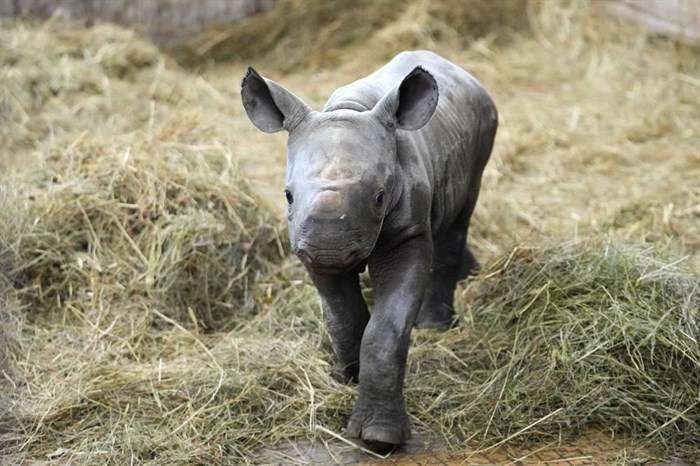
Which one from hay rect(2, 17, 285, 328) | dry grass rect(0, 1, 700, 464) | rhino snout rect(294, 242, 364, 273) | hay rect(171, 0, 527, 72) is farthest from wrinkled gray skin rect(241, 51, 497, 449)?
hay rect(171, 0, 527, 72)

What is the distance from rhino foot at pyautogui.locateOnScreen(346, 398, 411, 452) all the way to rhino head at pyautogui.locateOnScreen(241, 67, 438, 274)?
2.37ft

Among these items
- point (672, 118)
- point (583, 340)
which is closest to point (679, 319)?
point (583, 340)

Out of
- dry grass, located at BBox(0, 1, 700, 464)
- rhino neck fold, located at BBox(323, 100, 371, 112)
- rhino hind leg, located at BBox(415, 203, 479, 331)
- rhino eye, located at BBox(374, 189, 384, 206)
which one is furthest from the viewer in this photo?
rhino hind leg, located at BBox(415, 203, 479, 331)

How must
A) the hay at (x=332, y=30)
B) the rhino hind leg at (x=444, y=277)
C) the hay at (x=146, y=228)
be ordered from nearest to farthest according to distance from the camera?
1. the rhino hind leg at (x=444, y=277)
2. the hay at (x=146, y=228)
3. the hay at (x=332, y=30)

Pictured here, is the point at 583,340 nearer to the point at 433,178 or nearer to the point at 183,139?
the point at 433,178

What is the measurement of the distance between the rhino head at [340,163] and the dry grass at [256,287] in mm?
1039

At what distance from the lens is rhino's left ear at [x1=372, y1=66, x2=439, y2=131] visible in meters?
4.85

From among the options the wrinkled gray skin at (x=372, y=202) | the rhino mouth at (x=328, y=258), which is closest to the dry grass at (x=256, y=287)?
the wrinkled gray skin at (x=372, y=202)

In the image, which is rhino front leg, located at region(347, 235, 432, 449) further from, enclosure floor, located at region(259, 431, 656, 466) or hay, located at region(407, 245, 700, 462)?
hay, located at region(407, 245, 700, 462)

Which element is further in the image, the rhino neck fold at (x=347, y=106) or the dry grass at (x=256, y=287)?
the dry grass at (x=256, y=287)

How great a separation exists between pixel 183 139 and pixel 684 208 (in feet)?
11.2

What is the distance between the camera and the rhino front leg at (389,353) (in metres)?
4.89

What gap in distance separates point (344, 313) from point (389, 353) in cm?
39

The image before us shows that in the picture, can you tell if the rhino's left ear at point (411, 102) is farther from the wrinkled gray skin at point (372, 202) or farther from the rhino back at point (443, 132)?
the rhino back at point (443, 132)
